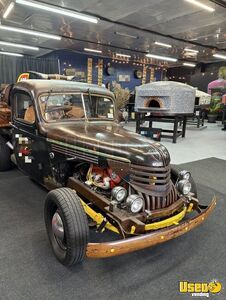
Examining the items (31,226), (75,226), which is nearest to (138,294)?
(75,226)

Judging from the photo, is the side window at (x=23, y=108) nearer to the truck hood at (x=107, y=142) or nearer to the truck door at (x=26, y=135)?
the truck door at (x=26, y=135)

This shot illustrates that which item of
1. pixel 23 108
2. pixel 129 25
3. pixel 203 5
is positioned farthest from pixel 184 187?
pixel 129 25

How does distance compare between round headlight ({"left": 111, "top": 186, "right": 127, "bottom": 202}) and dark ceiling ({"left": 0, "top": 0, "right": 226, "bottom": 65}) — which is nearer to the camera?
round headlight ({"left": 111, "top": 186, "right": 127, "bottom": 202})

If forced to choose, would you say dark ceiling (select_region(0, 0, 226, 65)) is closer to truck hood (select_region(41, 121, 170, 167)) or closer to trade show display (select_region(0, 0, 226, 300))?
trade show display (select_region(0, 0, 226, 300))

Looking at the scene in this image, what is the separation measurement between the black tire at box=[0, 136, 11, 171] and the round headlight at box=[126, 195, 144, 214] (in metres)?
2.95

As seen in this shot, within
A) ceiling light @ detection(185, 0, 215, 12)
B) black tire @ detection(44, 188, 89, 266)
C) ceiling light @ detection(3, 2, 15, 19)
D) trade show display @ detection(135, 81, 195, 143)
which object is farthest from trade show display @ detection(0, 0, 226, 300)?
ceiling light @ detection(185, 0, 215, 12)

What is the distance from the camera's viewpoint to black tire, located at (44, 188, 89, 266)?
174 centimetres

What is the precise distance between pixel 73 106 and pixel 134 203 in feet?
5.45

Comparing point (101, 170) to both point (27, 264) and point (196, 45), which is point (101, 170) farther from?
point (196, 45)

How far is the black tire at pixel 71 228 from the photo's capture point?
174cm

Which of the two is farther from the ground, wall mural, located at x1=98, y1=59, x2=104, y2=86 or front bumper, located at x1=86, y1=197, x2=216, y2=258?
wall mural, located at x1=98, y1=59, x2=104, y2=86

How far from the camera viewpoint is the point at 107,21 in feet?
26.5

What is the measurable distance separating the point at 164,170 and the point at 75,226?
898mm

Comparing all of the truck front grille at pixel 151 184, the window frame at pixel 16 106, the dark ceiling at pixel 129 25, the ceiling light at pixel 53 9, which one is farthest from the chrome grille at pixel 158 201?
the ceiling light at pixel 53 9
